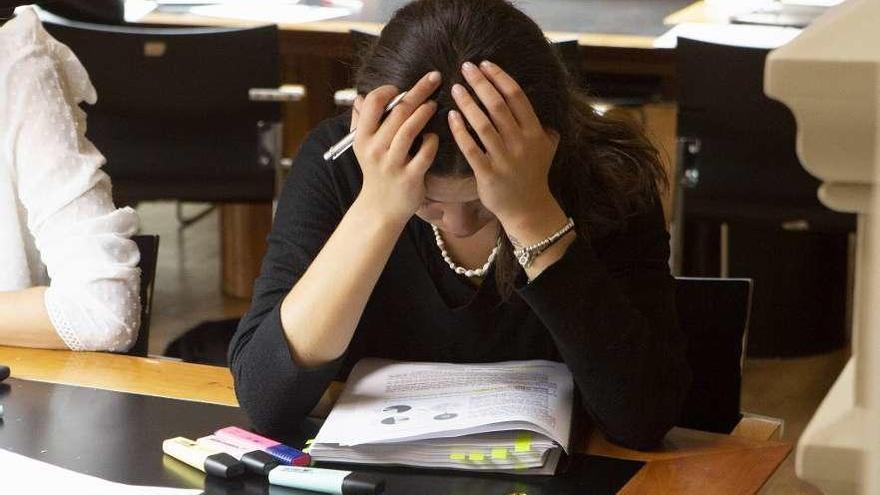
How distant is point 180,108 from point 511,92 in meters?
2.21

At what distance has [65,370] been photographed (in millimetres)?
1635

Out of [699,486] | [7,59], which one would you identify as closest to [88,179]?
[7,59]

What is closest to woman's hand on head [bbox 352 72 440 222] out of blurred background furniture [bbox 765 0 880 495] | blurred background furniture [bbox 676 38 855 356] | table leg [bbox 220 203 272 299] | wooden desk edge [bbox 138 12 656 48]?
Result: blurred background furniture [bbox 765 0 880 495]

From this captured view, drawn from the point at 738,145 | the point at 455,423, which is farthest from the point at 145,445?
the point at 738,145

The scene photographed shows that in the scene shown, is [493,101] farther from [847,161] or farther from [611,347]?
[847,161]

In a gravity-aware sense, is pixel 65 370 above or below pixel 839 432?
below

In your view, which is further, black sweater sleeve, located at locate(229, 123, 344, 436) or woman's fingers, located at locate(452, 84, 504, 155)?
black sweater sleeve, located at locate(229, 123, 344, 436)

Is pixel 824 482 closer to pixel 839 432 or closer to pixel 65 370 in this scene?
pixel 839 432

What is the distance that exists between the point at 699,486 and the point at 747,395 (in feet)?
6.97

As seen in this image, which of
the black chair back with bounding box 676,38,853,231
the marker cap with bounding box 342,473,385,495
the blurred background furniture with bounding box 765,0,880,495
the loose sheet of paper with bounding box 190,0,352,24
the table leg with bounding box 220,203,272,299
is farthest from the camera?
the table leg with bounding box 220,203,272,299

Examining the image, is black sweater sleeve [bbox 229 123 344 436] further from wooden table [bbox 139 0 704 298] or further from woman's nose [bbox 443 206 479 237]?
wooden table [bbox 139 0 704 298]

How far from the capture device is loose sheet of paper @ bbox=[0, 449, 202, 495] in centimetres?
126

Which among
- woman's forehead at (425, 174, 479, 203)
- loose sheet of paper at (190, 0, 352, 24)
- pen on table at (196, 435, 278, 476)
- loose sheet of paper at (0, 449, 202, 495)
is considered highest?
woman's forehead at (425, 174, 479, 203)

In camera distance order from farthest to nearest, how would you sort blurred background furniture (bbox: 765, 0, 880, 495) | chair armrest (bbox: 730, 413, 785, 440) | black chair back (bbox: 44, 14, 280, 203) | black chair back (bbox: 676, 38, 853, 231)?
black chair back (bbox: 44, 14, 280, 203), black chair back (bbox: 676, 38, 853, 231), chair armrest (bbox: 730, 413, 785, 440), blurred background furniture (bbox: 765, 0, 880, 495)
